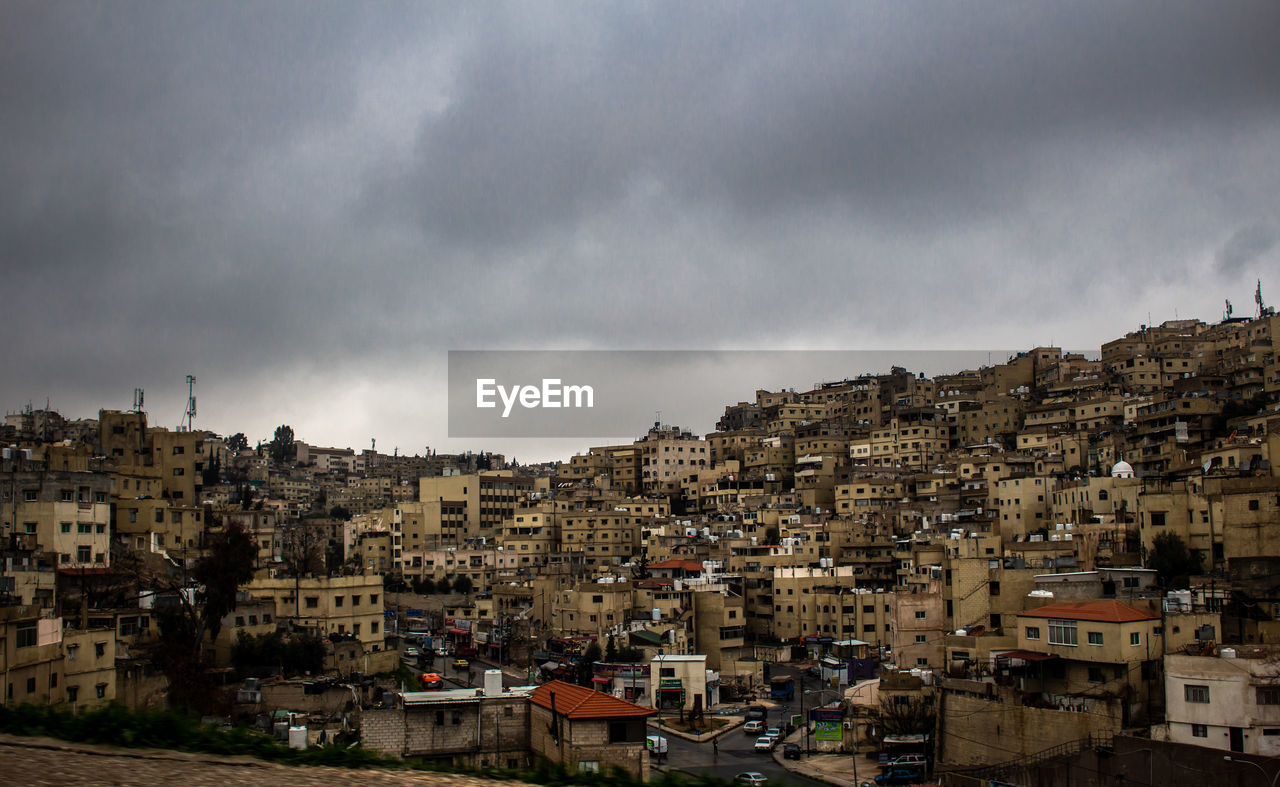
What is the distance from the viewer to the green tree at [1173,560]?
35094 mm

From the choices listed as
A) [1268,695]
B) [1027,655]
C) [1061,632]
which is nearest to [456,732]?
[1027,655]

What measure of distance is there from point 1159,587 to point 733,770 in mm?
13345

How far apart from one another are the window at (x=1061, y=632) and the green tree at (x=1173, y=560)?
10.1m

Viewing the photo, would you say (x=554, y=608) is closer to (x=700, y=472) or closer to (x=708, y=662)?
(x=708, y=662)

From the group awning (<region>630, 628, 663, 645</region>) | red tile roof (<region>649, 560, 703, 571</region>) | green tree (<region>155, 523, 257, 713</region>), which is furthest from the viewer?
red tile roof (<region>649, 560, 703, 571</region>)

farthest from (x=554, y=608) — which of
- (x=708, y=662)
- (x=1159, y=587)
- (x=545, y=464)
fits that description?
(x=545, y=464)

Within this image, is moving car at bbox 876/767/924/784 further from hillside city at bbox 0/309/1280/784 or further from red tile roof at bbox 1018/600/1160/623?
red tile roof at bbox 1018/600/1160/623

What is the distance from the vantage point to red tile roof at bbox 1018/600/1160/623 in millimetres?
25125

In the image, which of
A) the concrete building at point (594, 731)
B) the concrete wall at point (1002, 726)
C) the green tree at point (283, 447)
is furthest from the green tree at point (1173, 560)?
the green tree at point (283, 447)

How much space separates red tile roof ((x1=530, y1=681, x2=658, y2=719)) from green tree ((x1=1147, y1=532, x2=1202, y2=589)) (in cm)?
2123

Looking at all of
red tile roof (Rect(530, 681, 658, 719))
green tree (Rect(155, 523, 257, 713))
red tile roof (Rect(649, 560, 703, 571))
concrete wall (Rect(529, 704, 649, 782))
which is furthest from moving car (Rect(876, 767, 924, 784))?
Answer: red tile roof (Rect(649, 560, 703, 571))

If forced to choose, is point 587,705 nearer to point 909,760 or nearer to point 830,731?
point 909,760

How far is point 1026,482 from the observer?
52250mm

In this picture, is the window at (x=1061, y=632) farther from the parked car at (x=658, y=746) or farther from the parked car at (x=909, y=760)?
the parked car at (x=658, y=746)
